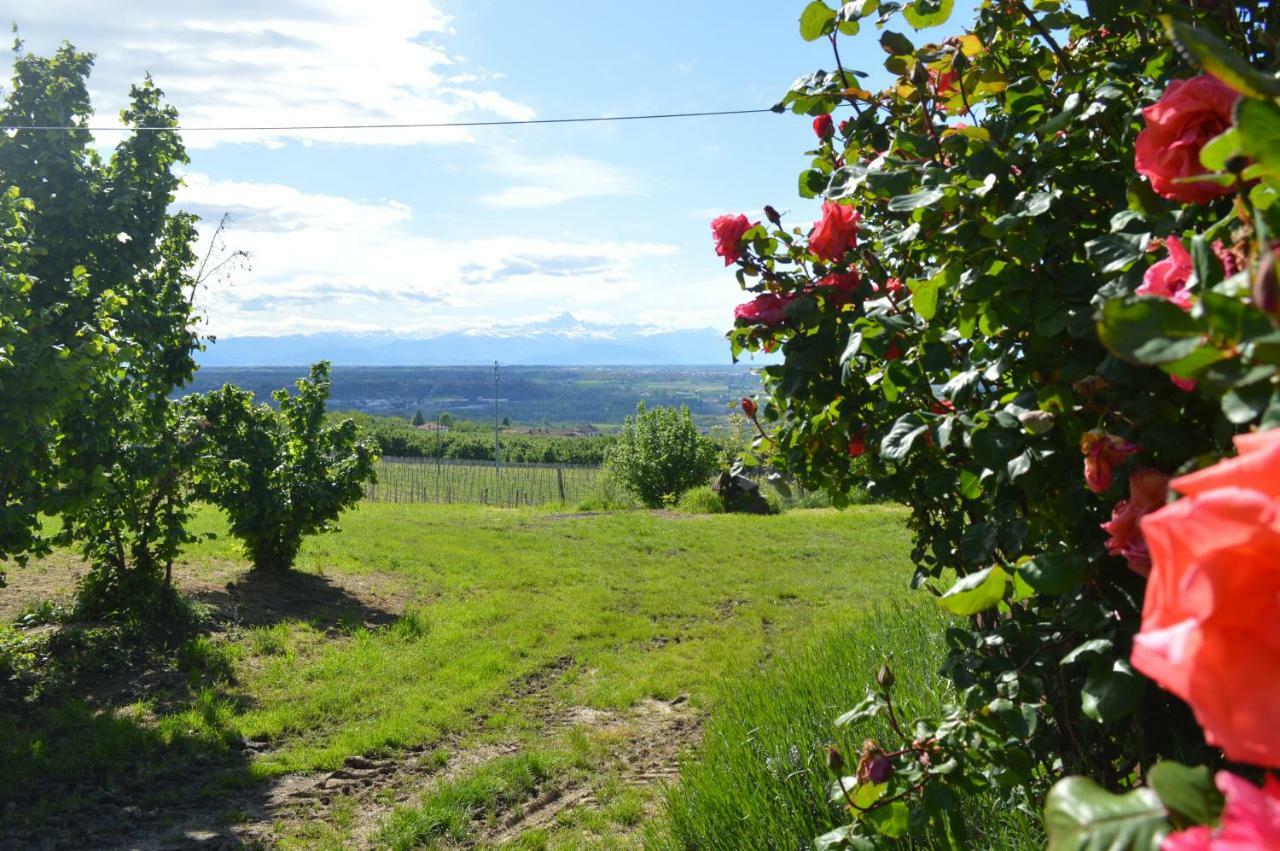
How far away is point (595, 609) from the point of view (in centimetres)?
789

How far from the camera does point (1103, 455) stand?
107 cm

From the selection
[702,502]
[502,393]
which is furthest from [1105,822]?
[502,393]

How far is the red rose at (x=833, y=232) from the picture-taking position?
69.9 inches

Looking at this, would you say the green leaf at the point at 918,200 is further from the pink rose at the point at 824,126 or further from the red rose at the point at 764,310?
the pink rose at the point at 824,126

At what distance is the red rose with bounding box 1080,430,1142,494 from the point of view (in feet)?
3.47

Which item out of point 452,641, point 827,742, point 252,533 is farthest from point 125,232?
point 827,742

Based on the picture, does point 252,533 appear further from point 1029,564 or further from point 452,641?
point 1029,564

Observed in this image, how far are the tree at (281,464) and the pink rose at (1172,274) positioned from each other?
7554 millimetres

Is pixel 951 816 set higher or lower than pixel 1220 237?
lower

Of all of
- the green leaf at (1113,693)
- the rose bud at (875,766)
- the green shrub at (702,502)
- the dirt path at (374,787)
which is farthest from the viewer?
the green shrub at (702,502)

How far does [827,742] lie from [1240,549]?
3.13 metres

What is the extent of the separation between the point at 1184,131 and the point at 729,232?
1145mm

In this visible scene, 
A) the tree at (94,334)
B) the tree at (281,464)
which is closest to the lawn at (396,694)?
the tree at (281,464)

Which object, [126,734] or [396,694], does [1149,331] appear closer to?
[126,734]
